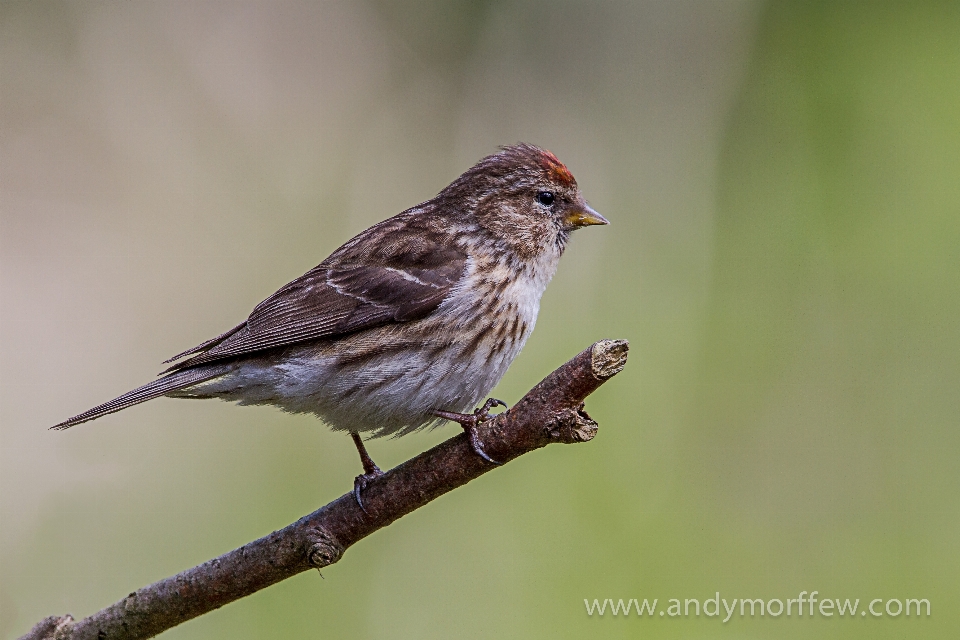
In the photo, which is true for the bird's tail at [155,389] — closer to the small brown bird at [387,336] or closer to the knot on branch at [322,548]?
Result: the small brown bird at [387,336]

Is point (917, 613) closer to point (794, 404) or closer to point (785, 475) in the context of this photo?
point (785, 475)

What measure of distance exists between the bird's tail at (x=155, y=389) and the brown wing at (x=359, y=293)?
0.06 metres

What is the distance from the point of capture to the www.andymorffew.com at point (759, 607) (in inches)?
200

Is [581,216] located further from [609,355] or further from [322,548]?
[322,548]

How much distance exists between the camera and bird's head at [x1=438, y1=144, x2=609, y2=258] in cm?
555

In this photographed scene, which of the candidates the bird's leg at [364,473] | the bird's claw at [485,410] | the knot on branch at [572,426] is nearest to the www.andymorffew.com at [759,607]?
the bird's claw at [485,410]

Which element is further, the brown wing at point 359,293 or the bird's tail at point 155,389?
the brown wing at point 359,293

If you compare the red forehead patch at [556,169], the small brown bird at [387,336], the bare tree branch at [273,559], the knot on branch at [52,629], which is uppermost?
the red forehead patch at [556,169]

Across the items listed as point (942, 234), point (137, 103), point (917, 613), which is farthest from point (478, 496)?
point (137, 103)

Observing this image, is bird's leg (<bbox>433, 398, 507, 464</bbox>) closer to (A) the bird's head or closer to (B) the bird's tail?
(A) the bird's head

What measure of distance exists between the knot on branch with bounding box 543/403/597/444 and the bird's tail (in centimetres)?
205

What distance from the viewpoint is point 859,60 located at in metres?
7.39

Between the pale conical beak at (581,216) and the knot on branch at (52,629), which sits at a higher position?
the pale conical beak at (581,216)

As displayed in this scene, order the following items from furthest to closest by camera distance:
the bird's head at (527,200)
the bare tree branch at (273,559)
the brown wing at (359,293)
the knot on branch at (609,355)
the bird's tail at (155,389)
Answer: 1. the bird's head at (527,200)
2. the brown wing at (359,293)
3. the bird's tail at (155,389)
4. the bare tree branch at (273,559)
5. the knot on branch at (609,355)
